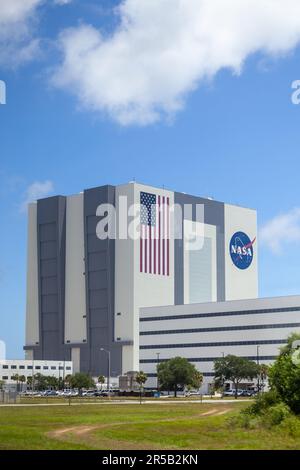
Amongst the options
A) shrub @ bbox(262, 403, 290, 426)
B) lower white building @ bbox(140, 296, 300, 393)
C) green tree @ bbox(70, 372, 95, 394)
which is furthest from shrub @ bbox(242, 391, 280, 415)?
lower white building @ bbox(140, 296, 300, 393)

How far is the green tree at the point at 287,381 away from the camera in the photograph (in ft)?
172

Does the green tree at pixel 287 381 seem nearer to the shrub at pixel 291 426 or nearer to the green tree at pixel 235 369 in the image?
the shrub at pixel 291 426

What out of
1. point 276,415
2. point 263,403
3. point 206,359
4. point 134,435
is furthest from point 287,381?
point 206,359

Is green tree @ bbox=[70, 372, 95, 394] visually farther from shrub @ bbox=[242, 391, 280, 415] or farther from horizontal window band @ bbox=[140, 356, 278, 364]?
shrub @ bbox=[242, 391, 280, 415]

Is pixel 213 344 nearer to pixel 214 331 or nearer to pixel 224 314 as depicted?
pixel 214 331

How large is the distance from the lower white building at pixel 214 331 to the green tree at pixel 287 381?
383 ft

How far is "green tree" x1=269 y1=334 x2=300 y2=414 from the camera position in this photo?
52.4 m

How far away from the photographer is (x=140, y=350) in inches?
7781

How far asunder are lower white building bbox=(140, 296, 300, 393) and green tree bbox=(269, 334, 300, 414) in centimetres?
11664

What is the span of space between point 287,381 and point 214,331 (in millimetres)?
133556

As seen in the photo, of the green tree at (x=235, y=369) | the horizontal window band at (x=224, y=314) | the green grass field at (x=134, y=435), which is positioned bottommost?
the green tree at (x=235, y=369)

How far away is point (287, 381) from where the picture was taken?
5347 centimetres

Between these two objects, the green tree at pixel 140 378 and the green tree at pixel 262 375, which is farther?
the green tree at pixel 140 378

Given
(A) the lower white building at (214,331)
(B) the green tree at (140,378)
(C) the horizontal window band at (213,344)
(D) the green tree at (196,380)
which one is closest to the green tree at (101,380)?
(B) the green tree at (140,378)
